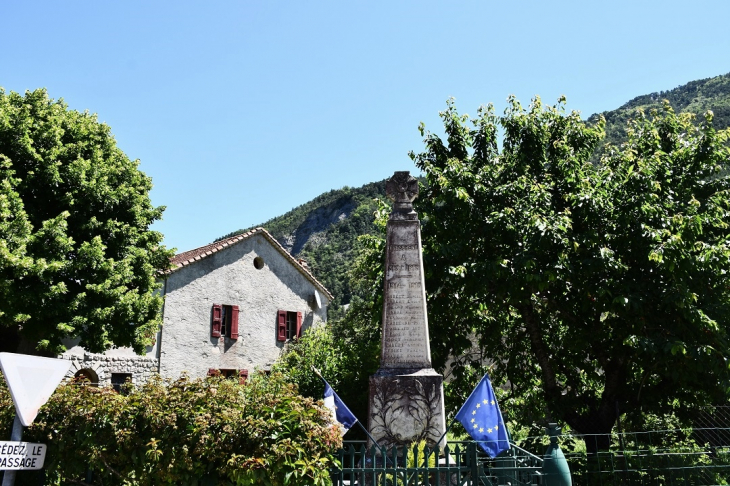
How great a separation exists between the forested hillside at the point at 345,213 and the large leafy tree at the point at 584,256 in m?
29.3

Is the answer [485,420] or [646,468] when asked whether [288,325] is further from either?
[485,420]

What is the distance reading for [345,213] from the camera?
110m

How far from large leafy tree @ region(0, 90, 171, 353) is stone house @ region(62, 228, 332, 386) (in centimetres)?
500

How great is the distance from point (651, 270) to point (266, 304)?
55.1 ft

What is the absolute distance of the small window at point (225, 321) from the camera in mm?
23188

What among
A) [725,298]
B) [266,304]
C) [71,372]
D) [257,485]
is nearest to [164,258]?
[71,372]

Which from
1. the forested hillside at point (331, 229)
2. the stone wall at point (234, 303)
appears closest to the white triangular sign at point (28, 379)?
the stone wall at point (234, 303)

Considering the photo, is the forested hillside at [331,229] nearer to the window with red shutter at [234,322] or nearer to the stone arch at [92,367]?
the window with red shutter at [234,322]

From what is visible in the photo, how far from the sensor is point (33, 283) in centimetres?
1321

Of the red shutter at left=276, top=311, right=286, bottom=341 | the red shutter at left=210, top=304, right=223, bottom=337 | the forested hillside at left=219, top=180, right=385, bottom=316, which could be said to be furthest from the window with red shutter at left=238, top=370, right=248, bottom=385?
the forested hillside at left=219, top=180, right=385, bottom=316

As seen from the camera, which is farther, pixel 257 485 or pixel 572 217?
pixel 572 217

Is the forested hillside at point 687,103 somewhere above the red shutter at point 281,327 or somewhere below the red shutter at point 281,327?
above

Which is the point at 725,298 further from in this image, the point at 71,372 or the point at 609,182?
the point at 71,372

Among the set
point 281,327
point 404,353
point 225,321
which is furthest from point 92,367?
point 404,353
